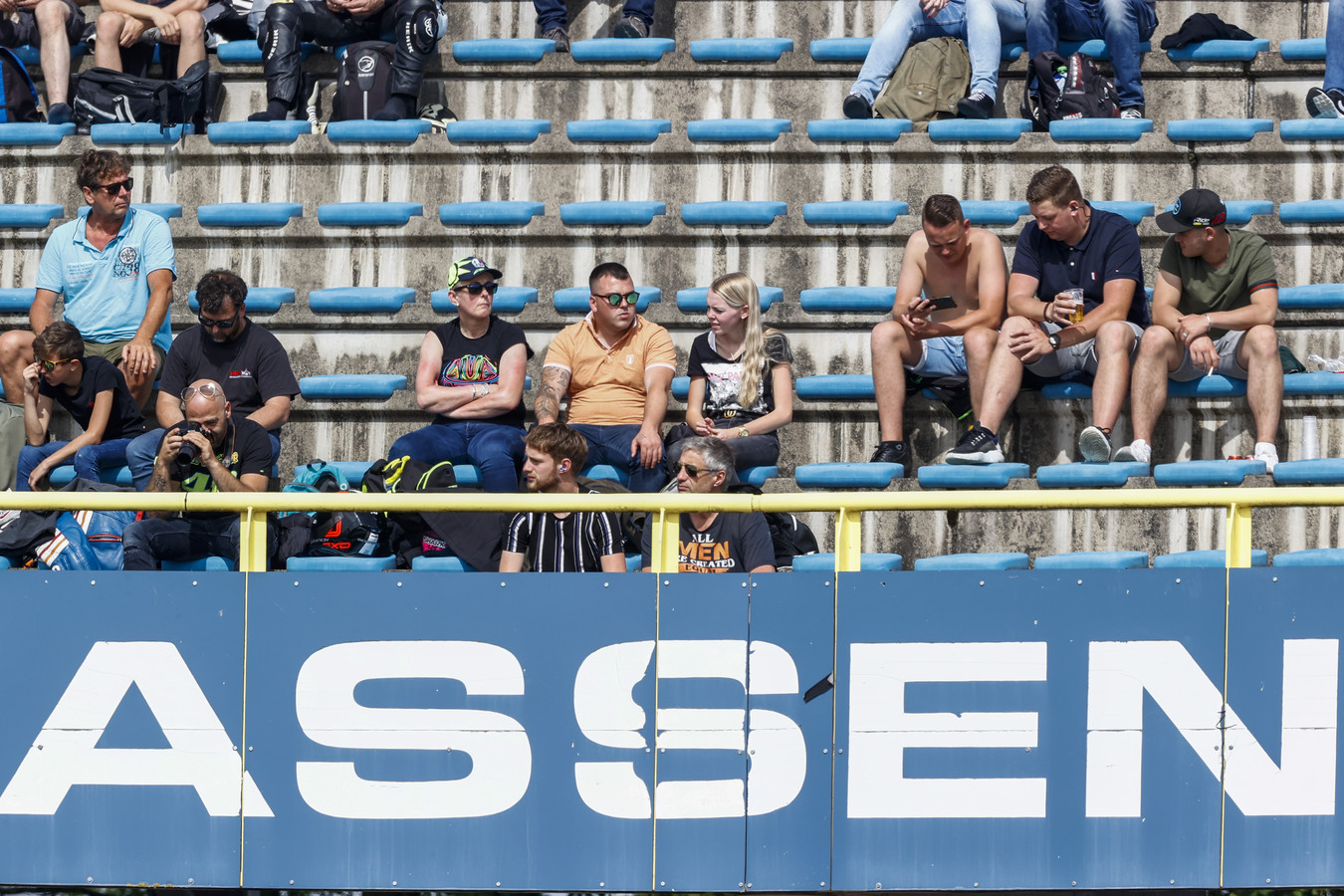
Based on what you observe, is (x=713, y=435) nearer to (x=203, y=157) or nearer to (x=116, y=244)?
(x=116, y=244)

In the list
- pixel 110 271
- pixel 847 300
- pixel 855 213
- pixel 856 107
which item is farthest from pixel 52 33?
pixel 847 300

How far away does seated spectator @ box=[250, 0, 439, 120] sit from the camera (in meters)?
7.44

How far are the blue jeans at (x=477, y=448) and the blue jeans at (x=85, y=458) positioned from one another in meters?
1.12

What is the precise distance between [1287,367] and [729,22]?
385 cm

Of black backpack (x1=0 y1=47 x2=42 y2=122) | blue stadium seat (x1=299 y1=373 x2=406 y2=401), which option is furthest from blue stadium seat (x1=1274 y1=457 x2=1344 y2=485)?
black backpack (x1=0 y1=47 x2=42 y2=122)

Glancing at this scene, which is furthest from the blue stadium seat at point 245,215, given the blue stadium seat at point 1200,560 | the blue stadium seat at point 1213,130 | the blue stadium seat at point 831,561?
the blue stadium seat at point 1200,560

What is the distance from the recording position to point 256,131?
7.34 metres

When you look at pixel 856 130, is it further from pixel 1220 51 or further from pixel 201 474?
pixel 201 474

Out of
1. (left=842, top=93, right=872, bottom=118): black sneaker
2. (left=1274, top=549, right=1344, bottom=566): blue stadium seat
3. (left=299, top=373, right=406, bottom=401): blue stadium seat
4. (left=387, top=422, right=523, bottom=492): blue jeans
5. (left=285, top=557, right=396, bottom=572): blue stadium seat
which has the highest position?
(left=842, top=93, right=872, bottom=118): black sneaker

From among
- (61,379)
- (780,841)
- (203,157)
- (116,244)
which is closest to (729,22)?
(203,157)

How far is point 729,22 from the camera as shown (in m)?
8.30

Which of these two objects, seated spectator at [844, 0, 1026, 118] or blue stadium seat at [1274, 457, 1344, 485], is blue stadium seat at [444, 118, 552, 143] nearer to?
seated spectator at [844, 0, 1026, 118]

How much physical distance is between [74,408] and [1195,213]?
4.60 meters

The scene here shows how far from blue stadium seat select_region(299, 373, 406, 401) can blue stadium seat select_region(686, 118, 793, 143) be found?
1.96 metres
